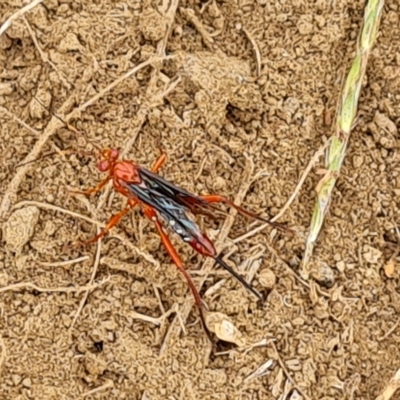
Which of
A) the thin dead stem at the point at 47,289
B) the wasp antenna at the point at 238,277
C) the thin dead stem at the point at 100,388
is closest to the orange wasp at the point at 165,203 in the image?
the wasp antenna at the point at 238,277

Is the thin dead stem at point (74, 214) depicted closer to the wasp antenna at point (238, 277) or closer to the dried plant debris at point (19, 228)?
the dried plant debris at point (19, 228)

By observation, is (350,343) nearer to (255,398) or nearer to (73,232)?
(255,398)

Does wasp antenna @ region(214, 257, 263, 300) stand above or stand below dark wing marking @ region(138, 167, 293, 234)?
below

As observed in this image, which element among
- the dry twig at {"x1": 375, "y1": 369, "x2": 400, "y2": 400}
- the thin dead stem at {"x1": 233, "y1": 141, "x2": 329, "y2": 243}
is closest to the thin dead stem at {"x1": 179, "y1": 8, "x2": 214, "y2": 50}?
the thin dead stem at {"x1": 233, "y1": 141, "x2": 329, "y2": 243}

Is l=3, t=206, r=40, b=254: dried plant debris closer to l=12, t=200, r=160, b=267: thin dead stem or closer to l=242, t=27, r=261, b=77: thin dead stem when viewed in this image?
l=12, t=200, r=160, b=267: thin dead stem

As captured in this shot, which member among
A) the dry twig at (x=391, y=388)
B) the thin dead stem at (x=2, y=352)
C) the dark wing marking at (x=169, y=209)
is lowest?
the thin dead stem at (x=2, y=352)

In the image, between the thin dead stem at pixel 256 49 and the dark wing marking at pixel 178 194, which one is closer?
the dark wing marking at pixel 178 194
